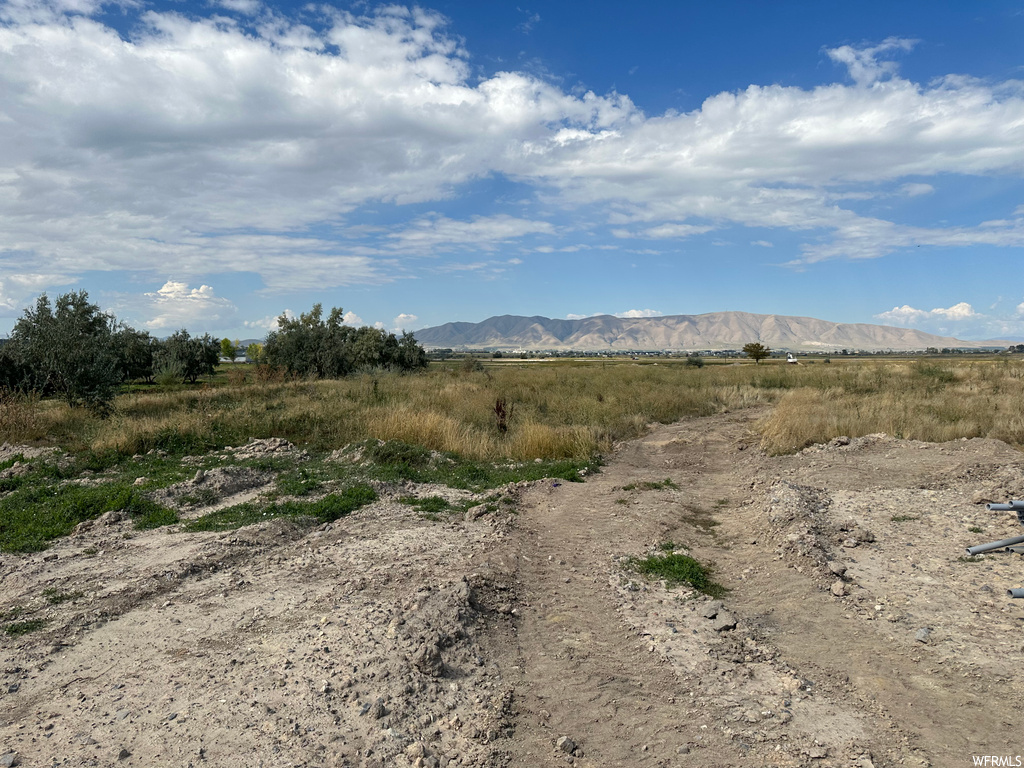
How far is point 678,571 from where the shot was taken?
19.9 feet

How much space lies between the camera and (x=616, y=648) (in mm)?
4621

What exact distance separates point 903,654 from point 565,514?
176 inches

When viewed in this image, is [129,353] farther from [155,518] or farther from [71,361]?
[155,518]

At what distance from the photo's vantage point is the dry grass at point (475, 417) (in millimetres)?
12664

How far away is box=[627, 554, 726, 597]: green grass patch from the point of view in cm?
582

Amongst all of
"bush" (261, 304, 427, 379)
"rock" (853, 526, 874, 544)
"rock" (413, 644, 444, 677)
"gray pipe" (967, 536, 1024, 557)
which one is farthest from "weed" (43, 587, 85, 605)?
"bush" (261, 304, 427, 379)

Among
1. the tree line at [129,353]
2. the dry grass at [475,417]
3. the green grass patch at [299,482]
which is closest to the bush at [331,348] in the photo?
the tree line at [129,353]

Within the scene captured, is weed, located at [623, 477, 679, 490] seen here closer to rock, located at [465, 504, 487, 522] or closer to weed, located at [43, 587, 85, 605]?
rock, located at [465, 504, 487, 522]

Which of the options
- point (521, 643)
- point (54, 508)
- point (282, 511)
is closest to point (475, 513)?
point (282, 511)

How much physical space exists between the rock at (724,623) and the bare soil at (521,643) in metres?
0.02

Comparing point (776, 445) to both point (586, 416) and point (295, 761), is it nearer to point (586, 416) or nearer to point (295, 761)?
point (586, 416)

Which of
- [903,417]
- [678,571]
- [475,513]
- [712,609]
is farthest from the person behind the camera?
[903,417]

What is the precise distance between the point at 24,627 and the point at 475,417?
11.6 metres

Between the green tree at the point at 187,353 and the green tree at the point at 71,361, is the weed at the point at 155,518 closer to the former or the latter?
the green tree at the point at 71,361
